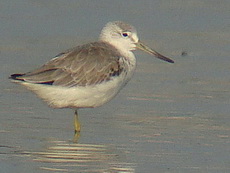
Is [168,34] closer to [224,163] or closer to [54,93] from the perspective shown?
[54,93]

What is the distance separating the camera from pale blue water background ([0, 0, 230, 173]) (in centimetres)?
830

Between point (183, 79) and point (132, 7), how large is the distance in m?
3.51

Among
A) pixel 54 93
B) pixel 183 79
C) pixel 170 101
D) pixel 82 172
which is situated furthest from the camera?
pixel 183 79

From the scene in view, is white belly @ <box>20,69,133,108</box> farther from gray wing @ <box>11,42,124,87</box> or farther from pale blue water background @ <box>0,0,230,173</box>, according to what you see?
pale blue water background @ <box>0,0,230,173</box>

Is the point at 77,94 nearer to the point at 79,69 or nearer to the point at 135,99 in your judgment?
the point at 79,69

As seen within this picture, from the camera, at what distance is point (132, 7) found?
14703 millimetres

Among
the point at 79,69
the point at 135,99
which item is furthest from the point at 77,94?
the point at 135,99

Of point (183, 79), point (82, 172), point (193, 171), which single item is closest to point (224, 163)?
point (193, 171)

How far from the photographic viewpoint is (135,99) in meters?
10.5

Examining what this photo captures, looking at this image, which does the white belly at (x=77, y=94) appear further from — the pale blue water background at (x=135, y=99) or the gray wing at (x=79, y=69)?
the pale blue water background at (x=135, y=99)

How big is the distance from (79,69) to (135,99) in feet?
3.78

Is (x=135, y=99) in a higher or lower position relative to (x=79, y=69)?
lower

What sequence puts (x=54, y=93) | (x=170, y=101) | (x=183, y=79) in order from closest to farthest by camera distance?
1. (x=54, y=93)
2. (x=170, y=101)
3. (x=183, y=79)

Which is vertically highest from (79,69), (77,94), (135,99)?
(79,69)
